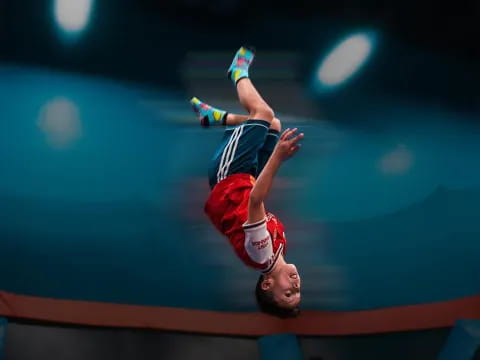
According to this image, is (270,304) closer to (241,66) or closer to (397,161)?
(241,66)

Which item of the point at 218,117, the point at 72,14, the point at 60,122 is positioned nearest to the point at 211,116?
the point at 218,117

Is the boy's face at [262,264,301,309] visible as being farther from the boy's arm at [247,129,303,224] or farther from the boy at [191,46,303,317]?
the boy's arm at [247,129,303,224]

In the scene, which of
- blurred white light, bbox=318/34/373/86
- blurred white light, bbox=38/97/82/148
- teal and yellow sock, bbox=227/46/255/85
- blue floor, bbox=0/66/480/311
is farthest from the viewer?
blurred white light, bbox=318/34/373/86

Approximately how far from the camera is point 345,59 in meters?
3.16

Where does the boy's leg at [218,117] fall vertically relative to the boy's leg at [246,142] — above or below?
above

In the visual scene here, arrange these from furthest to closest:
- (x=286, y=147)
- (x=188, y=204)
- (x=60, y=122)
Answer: (x=60, y=122)
(x=188, y=204)
(x=286, y=147)

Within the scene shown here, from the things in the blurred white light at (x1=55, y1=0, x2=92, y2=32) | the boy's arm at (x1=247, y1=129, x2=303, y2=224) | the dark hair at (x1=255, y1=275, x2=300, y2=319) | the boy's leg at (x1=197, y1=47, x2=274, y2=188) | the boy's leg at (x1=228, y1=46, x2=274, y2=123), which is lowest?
the dark hair at (x1=255, y1=275, x2=300, y2=319)

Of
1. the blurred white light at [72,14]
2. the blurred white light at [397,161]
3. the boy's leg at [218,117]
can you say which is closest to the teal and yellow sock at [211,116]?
the boy's leg at [218,117]

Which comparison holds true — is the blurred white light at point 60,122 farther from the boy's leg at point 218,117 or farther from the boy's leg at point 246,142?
the boy's leg at point 246,142

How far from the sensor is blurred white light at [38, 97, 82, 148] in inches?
111

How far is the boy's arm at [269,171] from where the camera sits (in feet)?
5.73

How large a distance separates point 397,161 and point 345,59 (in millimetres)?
665

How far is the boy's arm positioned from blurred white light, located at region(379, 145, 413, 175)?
3.97ft

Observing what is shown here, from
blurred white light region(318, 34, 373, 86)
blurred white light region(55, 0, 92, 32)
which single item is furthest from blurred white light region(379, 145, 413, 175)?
blurred white light region(55, 0, 92, 32)
